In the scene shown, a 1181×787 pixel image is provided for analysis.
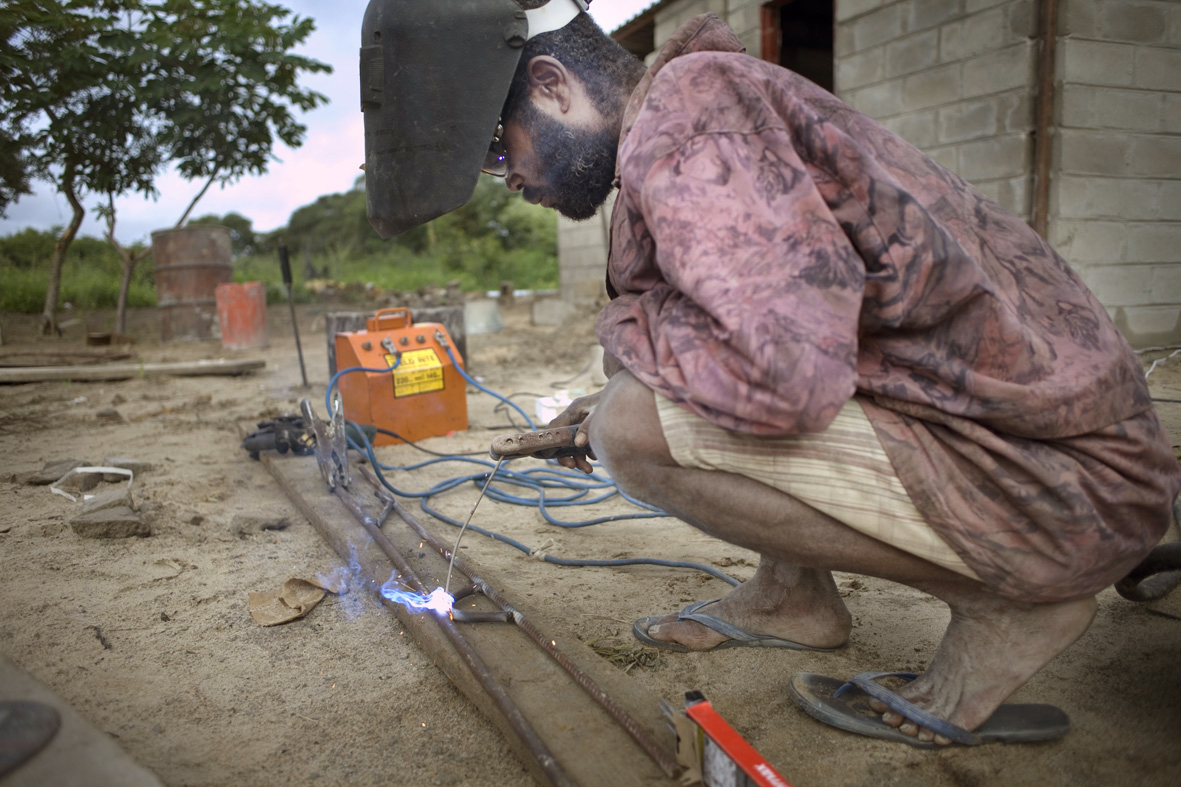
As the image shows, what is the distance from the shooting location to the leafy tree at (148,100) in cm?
838

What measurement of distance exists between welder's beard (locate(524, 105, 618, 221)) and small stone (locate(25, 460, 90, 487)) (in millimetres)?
2637

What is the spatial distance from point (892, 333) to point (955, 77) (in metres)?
4.07

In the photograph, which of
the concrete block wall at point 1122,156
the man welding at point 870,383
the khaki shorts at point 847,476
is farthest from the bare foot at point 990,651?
Result: the concrete block wall at point 1122,156

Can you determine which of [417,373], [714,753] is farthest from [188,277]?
[714,753]

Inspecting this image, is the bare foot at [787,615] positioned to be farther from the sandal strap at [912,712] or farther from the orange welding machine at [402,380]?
the orange welding machine at [402,380]

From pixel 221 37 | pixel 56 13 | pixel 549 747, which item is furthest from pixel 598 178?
pixel 221 37

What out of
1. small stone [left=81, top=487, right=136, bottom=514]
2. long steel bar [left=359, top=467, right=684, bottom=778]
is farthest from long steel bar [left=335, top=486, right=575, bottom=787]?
small stone [left=81, top=487, right=136, bottom=514]

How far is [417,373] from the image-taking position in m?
3.90

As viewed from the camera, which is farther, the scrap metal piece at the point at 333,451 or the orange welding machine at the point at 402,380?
the orange welding machine at the point at 402,380

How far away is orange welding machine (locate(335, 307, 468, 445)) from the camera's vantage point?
3779 mm

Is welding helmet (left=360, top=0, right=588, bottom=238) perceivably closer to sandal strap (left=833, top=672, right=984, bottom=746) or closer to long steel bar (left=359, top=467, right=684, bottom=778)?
long steel bar (left=359, top=467, right=684, bottom=778)

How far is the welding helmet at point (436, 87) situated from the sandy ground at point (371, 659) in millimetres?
1060

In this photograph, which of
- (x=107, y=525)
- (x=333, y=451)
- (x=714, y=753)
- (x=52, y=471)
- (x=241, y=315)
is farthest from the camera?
(x=241, y=315)

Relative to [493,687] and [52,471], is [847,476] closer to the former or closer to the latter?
[493,687]
